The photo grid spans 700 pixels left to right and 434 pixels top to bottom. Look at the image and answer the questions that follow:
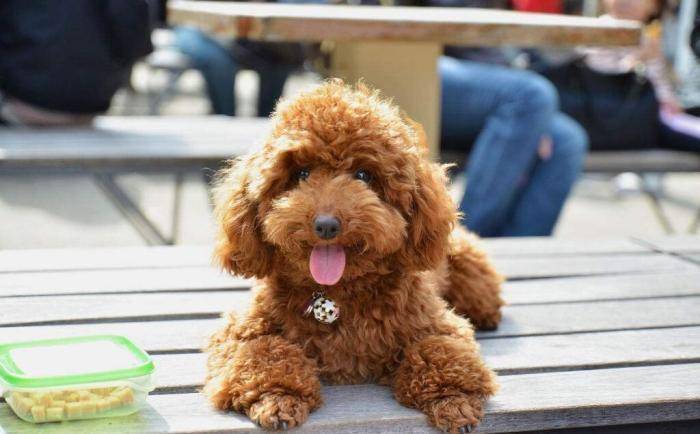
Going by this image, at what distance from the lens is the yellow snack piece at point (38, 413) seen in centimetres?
181

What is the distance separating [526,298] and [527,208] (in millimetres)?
1567

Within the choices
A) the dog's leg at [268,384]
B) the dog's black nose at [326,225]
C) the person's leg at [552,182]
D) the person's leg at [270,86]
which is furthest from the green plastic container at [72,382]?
the person's leg at [270,86]

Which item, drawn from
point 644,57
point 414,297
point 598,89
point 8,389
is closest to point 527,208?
point 598,89

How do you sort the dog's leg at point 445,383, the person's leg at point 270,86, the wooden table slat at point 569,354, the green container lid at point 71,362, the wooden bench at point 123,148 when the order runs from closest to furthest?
the green container lid at point 71,362 < the dog's leg at point 445,383 < the wooden table slat at point 569,354 < the wooden bench at point 123,148 < the person's leg at point 270,86

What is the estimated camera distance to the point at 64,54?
12.9ft

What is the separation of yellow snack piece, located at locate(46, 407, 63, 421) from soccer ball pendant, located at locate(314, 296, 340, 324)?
0.56m

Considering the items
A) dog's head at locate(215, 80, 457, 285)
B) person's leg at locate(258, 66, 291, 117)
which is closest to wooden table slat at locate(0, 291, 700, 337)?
dog's head at locate(215, 80, 457, 285)

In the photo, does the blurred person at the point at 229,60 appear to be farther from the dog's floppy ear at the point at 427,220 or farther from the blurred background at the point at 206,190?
the dog's floppy ear at the point at 427,220

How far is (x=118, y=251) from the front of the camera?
122 inches

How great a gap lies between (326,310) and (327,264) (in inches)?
6.8

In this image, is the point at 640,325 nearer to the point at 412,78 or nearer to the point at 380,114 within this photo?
the point at 380,114

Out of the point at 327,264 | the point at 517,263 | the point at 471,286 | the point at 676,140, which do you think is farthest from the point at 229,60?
the point at 327,264

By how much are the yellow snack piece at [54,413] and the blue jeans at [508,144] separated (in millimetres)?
2513

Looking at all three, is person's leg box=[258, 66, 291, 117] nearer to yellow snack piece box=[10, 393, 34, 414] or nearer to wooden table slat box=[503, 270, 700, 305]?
wooden table slat box=[503, 270, 700, 305]
